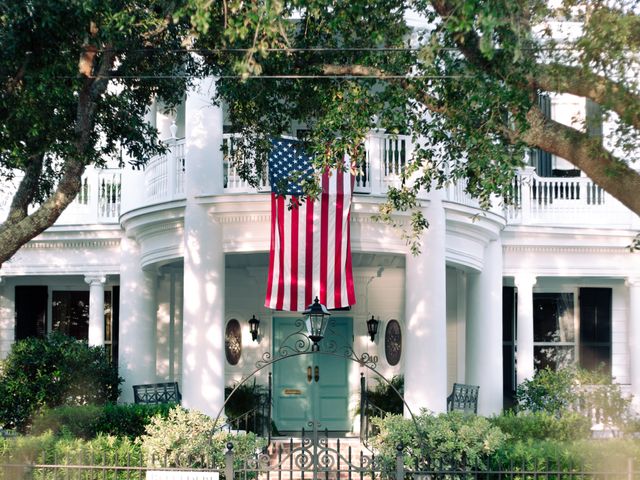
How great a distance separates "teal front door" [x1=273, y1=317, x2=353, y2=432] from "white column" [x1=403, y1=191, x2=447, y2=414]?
12.5 feet

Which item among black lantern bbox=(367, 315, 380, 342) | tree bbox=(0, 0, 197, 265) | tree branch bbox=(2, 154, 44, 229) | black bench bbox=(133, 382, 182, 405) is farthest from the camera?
black lantern bbox=(367, 315, 380, 342)

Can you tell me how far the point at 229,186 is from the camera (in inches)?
716

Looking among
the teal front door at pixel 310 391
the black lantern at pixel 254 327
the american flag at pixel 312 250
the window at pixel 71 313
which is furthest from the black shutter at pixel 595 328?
the window at pixel 71 313

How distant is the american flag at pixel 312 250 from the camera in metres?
16.9

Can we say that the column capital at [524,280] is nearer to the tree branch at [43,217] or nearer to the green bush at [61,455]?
the green bush at [61,455]

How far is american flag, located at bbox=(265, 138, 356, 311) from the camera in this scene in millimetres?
16891

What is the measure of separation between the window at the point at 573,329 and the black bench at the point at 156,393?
7.75m

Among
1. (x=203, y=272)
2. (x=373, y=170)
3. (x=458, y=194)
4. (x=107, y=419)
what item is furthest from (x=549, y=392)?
(x=107, y=419)

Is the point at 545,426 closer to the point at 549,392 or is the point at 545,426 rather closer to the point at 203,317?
the point at 549,392

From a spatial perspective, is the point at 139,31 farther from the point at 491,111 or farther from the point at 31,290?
the point at 31,290

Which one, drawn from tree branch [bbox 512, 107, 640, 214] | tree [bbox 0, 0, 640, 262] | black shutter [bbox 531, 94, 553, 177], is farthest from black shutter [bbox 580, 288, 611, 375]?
tree branch [bbox 512, 107, 640, 214]

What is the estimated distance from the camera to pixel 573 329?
2291 centimetres

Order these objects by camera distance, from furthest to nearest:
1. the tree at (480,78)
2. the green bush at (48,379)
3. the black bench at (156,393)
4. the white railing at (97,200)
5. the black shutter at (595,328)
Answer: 1. the black shutter at (595,328)
2. the white railing at (97,200)
3. the black bench at (156,393)
4. the green bush at (48,379)
5. the tree at (480,78)

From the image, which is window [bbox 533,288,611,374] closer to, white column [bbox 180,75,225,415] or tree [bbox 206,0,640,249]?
white column [bbox 180,75,225,415]
